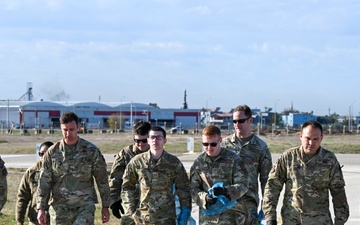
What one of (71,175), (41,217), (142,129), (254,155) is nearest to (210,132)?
(142,129)

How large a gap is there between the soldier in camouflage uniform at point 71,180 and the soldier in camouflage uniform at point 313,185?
82.4 inches

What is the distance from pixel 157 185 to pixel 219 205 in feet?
2.49

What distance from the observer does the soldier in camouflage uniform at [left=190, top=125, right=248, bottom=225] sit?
24.5 feet

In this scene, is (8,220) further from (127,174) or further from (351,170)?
(351,170)

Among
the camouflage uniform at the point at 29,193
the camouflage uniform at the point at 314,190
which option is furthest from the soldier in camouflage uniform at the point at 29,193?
the camouflage uniform at the point at 314,190

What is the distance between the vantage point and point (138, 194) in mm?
7949

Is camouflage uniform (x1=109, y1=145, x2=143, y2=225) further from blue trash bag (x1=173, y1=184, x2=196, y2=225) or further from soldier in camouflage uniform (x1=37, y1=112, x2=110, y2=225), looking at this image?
blue trash bag (x1=173, y1=184, x2=196, y2=225)

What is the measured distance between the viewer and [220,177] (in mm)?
7508

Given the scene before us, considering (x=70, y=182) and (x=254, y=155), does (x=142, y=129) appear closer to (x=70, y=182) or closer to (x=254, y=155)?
(x=70, y=182)

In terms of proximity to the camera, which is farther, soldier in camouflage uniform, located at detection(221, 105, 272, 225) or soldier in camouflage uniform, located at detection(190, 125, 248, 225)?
soldier in camouflage uniform, located at detection(221, 105, 272, 225)

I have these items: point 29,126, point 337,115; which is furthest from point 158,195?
point 337,115

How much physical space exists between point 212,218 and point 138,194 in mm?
974

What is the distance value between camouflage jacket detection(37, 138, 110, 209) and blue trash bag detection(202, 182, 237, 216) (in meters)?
1.42

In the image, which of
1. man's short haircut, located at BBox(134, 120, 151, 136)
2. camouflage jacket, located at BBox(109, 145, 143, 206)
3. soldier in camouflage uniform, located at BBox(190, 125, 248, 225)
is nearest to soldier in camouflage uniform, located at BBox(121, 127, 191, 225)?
soldier in camouflage uniform, located at BBox(190, 125, 248, 225)
